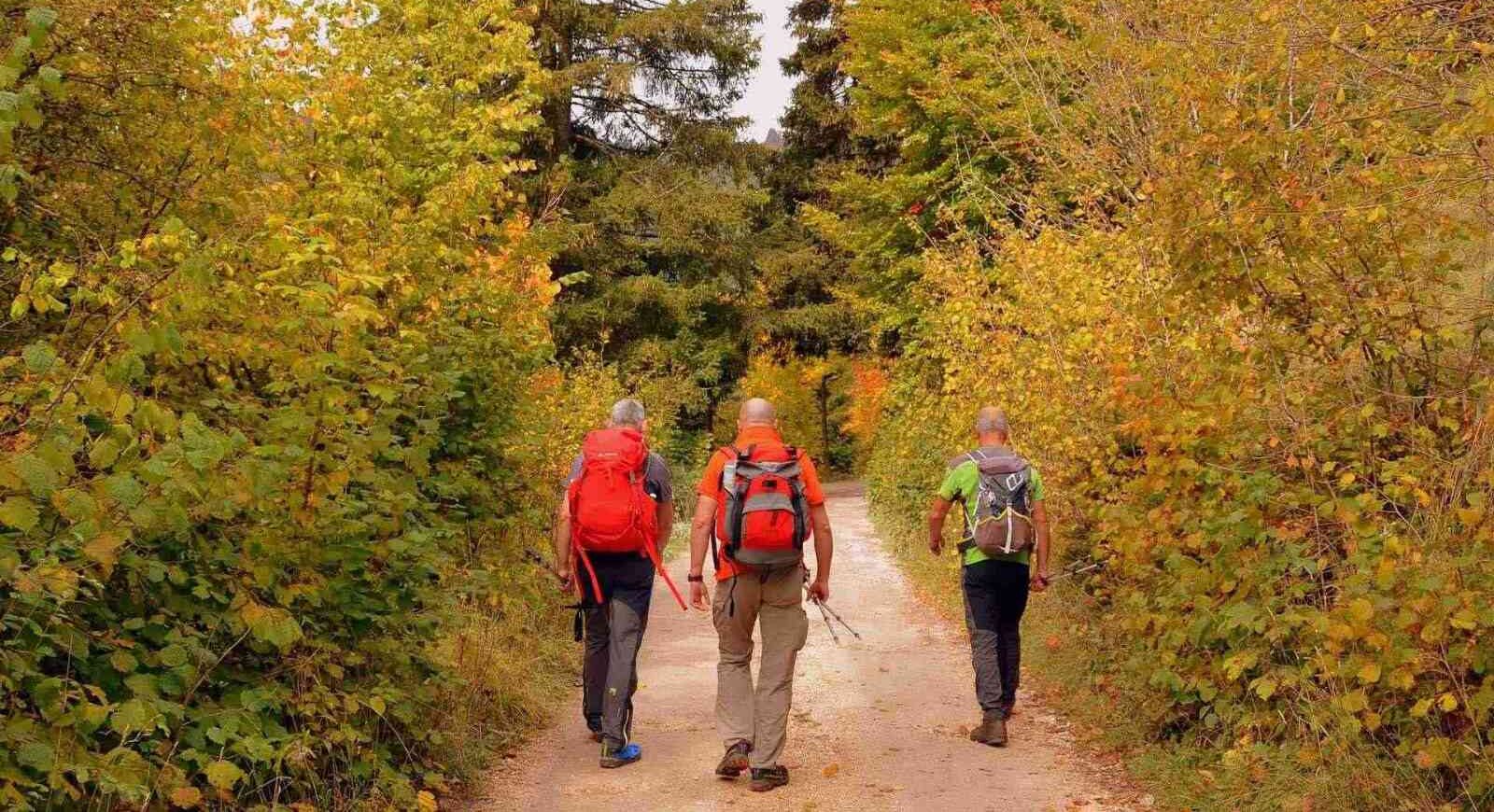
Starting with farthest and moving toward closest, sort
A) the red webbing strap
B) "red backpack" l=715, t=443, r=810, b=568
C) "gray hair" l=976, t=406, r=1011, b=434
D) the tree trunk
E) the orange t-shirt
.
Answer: the tree trunk, "gray hair" l=976, t=406, r=1011, b=434, the red webbing strap, the orange t-shirt, "red backpack" l=715, t=443, r=810, b=568

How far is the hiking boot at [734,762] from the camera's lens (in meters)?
6.88

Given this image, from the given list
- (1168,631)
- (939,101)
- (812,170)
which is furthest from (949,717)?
(812,170)

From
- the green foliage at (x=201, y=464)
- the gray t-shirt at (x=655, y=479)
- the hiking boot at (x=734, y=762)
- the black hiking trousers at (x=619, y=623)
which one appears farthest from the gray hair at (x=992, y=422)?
the green foliage at (x=201, y=464)

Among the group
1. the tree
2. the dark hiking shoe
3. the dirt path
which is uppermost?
the tree

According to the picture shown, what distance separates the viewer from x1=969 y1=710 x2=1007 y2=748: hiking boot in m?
7.59

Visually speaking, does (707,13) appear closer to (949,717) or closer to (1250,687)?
(949,717)

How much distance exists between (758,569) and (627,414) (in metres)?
1.29

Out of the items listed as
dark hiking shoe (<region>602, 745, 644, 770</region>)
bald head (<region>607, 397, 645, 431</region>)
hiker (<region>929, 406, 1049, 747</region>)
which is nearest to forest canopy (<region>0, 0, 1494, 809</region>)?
hiker (<region>929, 406, 1049, 747</region>)

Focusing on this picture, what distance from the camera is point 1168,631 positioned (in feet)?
21.2

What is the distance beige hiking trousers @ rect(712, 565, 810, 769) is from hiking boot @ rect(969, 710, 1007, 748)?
1.38 metres

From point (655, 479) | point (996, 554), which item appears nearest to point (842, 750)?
point (996, 554)

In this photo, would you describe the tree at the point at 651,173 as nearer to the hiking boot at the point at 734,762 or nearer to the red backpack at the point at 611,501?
the red backpack at the point at 611,501

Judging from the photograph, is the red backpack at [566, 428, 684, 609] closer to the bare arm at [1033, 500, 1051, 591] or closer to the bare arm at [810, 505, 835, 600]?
the bare arm at [810, 505, 835, 600]

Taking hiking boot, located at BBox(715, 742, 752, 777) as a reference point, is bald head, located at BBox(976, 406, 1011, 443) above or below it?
above
